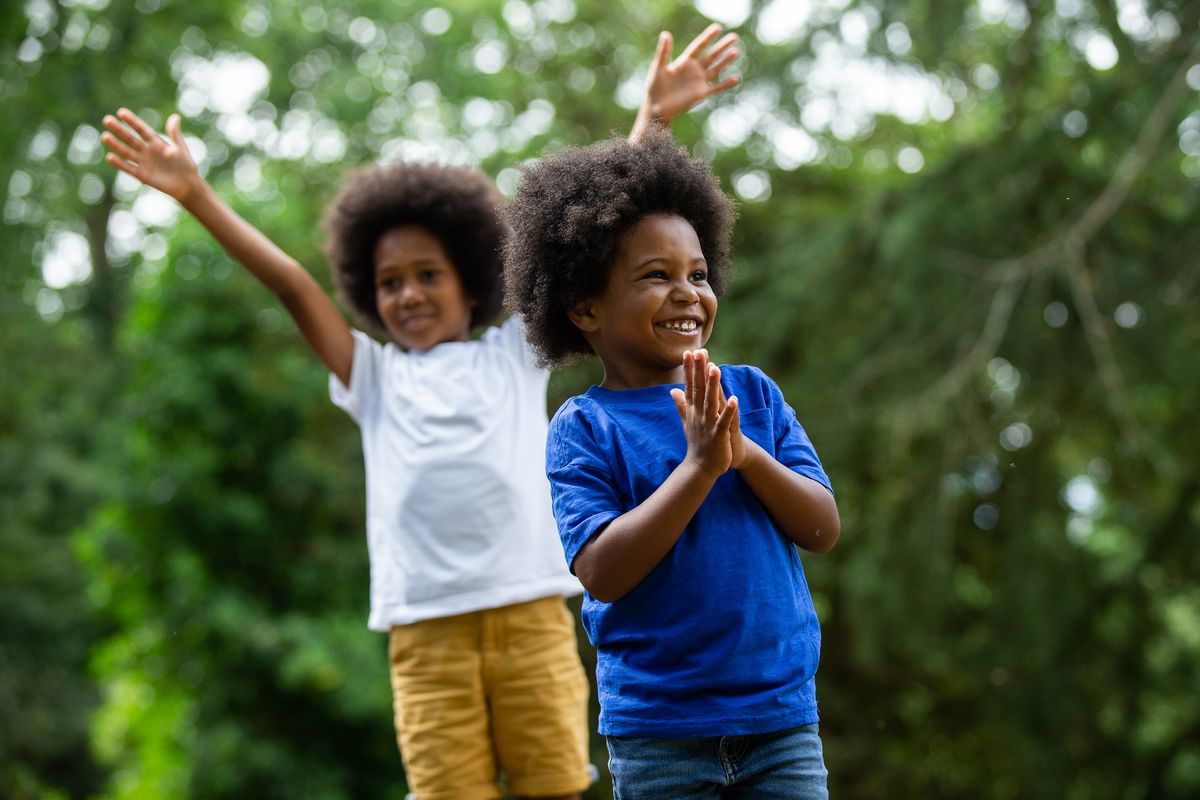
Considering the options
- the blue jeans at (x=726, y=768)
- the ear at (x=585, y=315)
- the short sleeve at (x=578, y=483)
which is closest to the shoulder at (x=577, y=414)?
the short sleeve at (x=578, y=483)

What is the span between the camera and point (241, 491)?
778 centimetres

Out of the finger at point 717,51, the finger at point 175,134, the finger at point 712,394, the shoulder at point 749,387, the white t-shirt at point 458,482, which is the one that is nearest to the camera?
the finger at point 712,394

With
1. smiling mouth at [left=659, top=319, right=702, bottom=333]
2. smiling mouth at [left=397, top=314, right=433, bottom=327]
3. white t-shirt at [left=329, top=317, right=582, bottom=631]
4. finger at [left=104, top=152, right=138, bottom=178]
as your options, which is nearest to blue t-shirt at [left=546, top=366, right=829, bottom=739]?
smiling mouth at [left=659, top=319, right=702, bottom=333]

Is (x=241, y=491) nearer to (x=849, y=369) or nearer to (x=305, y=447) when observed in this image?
(x=305, y=447)

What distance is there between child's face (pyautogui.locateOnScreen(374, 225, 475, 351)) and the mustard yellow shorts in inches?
25.5

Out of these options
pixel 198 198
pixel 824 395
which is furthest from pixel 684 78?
pixel 824 395

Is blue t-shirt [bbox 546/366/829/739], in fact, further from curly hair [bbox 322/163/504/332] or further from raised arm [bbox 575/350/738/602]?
curly hair [bbox 322/163/504/332]

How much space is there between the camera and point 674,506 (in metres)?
1.71

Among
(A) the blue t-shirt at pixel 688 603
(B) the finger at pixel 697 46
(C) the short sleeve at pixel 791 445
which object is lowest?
(A) the blue t-shirt at pixel 688 603

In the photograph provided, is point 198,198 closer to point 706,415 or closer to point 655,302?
point 655,302

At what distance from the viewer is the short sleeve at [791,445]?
76.5 inches

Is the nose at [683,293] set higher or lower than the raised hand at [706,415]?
higher

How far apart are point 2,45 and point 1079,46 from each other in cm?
478

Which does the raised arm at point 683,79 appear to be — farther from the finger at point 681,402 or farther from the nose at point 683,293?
the finger at point 681,402
